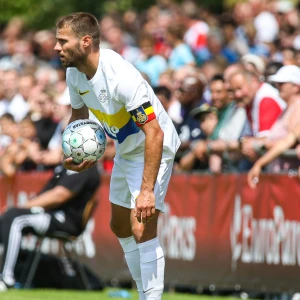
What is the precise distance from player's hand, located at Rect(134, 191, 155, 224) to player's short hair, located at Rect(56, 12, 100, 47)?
4.28ft

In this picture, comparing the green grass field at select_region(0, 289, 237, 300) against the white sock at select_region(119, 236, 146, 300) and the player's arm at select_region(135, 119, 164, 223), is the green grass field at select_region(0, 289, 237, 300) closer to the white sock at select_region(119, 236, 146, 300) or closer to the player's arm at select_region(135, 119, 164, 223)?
the white sock at select_region(119, 236, 146, 300)

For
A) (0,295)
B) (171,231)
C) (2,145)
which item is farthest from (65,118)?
(0,295)

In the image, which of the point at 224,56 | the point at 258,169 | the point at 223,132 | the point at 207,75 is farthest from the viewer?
the point at 224,56

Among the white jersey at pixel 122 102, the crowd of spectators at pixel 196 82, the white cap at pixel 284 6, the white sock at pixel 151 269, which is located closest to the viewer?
the white jersey at pixel 122 102

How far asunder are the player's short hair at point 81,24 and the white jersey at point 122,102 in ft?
0.68

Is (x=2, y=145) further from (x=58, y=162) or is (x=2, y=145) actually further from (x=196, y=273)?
(x=196, y=273)

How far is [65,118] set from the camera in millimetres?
13969

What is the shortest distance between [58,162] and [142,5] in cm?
1040

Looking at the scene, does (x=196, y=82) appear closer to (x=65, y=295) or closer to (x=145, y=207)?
(x=65, y=295)

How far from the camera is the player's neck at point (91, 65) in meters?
7.59

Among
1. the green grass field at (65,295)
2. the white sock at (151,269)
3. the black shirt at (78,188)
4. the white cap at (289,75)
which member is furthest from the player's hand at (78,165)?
the black shirt at (78,188)

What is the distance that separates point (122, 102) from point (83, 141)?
534mm

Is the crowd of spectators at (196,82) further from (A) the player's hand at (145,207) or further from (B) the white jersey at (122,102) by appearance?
(A) the player's hand at (145,207)

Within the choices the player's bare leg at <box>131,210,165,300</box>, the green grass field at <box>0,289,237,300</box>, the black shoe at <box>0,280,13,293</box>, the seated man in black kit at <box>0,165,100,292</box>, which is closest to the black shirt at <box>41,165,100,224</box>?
the seated man in black kit at <box>0,165,100,292</box>
